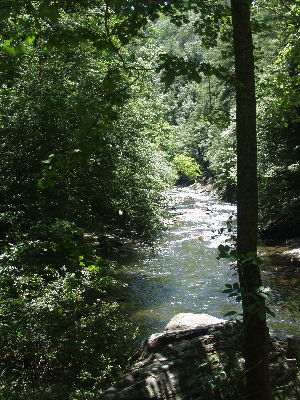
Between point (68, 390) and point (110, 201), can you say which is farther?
point (110, 201)

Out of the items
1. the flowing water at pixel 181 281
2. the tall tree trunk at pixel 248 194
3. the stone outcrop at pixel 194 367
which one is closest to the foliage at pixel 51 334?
the stone outcrop at pixel 194 367

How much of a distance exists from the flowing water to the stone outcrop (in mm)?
2215

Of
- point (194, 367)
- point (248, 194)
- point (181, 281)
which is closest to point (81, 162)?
point (194, 367)

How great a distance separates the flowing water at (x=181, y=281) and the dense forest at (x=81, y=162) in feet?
4.19

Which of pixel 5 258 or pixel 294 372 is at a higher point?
pixel 5 258

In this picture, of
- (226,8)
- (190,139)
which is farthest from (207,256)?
(190,139)

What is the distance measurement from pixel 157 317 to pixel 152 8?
8128mm

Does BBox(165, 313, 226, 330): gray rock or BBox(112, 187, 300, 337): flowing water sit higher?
BBox(165, 313, 226, 330): gray rock

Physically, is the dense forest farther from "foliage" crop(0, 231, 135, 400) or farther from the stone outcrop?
the stone outcrop

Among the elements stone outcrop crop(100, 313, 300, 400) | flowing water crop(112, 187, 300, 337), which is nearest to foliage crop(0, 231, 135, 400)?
stone outcrop crop(100, 313, 300, 400)

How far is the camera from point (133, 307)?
10.7 metres

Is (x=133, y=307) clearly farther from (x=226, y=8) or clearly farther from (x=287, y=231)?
(x=287, y=231)

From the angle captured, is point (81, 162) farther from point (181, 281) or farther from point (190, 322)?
point (181, 281)

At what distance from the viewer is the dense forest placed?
330 cm
